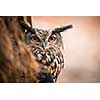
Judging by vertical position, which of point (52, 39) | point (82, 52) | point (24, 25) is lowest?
point (82, 52)

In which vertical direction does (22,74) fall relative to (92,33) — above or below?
below

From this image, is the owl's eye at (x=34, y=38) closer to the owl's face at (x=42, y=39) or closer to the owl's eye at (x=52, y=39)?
the owl's face at (x=42, y=39)

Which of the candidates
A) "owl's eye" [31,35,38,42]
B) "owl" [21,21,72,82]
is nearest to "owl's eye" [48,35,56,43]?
"owl" [21,21,72,82]

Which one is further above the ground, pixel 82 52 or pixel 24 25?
pixel 24 25

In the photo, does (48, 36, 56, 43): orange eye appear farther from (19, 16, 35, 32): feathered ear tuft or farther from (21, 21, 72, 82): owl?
(19, 16, 35, 32): feathered ear tuft

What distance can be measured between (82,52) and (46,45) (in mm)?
318

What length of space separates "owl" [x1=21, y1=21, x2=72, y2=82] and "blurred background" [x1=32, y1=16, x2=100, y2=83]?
0.20ft

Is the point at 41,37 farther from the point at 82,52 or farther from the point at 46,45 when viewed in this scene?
the point at 82,52

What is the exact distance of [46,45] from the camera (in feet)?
4.95

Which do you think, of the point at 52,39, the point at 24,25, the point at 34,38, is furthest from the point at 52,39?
the point at 24,25

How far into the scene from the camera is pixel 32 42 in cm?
151
